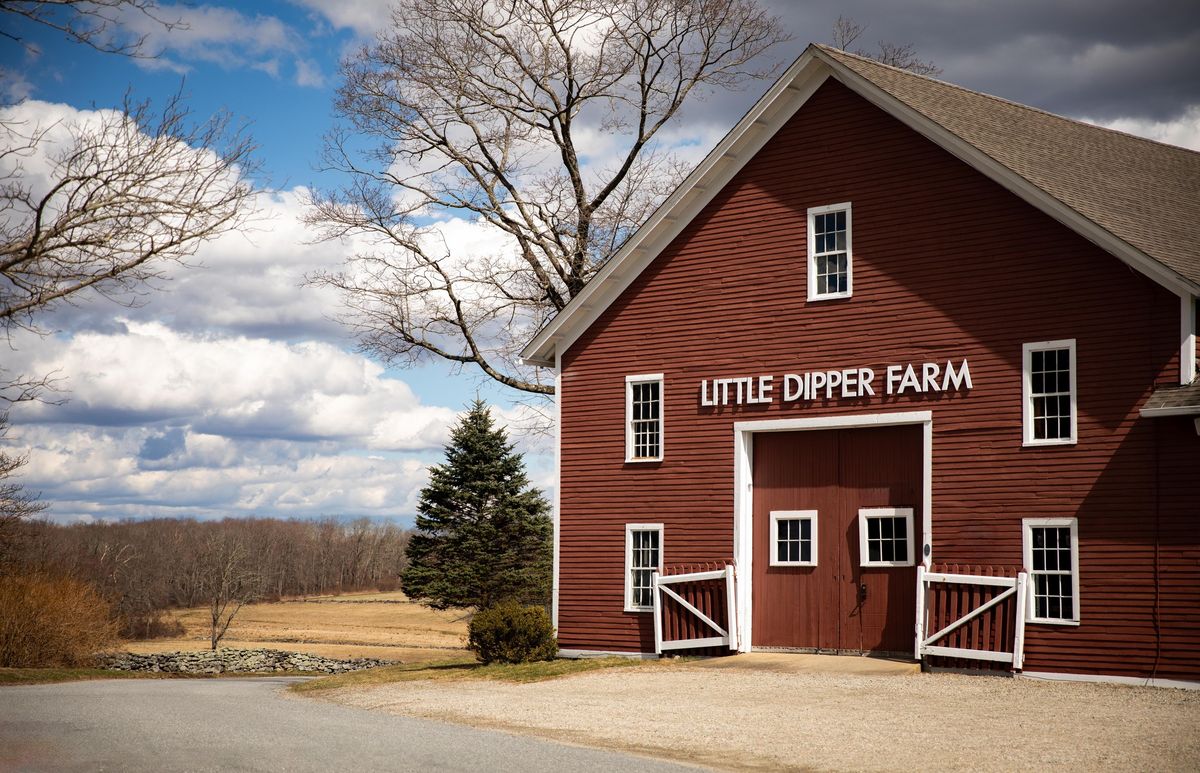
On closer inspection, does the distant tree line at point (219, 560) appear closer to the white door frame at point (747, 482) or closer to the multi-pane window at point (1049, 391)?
the white door frame at point (747, 482)

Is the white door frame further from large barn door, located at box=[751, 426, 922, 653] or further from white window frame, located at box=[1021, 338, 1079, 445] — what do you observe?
white window frame, located at box=[1021, 338, 1079, 445]

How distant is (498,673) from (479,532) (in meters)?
31.8

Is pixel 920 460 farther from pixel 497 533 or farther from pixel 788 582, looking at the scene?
pixel 497 533

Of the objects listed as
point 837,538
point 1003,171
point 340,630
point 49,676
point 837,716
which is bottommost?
point 340,630

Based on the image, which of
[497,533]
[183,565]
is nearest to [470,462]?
[497,533]

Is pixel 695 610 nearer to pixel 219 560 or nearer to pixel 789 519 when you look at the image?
pixel 789 519

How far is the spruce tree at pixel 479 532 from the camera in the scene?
5162 cm

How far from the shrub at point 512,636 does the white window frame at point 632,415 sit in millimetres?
3434

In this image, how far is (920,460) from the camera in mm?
19969

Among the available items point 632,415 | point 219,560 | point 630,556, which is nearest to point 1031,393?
point 632,415

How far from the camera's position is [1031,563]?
18.6m

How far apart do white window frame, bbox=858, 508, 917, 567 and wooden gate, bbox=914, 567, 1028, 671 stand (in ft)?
2.39

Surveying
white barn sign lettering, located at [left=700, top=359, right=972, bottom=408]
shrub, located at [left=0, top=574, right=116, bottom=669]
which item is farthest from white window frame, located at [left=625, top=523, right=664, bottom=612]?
shrub, located at [left=0, top=574, right=116, bottom=669]

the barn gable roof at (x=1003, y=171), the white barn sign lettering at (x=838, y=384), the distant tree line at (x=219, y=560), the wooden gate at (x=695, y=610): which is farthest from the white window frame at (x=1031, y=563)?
the distant tree line at (x=219, y=560)
